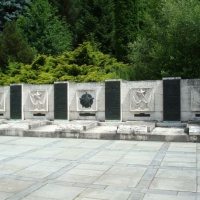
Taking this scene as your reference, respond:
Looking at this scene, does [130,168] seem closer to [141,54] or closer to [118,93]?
[118,93]

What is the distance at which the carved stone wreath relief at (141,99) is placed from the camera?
41.5ft

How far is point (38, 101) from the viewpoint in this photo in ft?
48.0

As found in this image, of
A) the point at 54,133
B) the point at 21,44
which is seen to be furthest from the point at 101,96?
the point at 21,44

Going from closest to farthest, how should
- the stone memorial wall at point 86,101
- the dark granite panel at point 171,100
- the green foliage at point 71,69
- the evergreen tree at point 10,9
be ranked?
the dark granite panel at point 171,100, the stone memorial wall at point 86,101, the green foliage at point 71,69, the evergreen tree at point 10,9

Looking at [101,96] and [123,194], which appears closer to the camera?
[123,194]

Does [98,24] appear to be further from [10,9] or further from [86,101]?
[86,101]

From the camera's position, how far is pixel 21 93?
15.0 m

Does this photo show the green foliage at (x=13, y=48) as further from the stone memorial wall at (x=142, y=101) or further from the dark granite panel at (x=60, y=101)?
the stone memorial wall at (x=142, y=101)

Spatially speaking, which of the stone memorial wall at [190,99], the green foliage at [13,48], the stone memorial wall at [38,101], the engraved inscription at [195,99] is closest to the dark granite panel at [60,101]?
the stone memorial wall at [38,101]

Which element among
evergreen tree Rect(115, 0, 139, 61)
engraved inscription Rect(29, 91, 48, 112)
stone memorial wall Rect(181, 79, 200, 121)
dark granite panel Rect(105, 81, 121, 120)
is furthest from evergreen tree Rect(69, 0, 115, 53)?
stone memorial wall Rect(181, 79, 200, 121)

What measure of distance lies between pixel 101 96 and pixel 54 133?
9.98 feet

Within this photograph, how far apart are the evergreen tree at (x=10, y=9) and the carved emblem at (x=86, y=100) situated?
20.8m

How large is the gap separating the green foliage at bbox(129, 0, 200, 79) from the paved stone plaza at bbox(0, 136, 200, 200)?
6709 millimetres

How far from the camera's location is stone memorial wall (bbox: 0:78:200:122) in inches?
479
